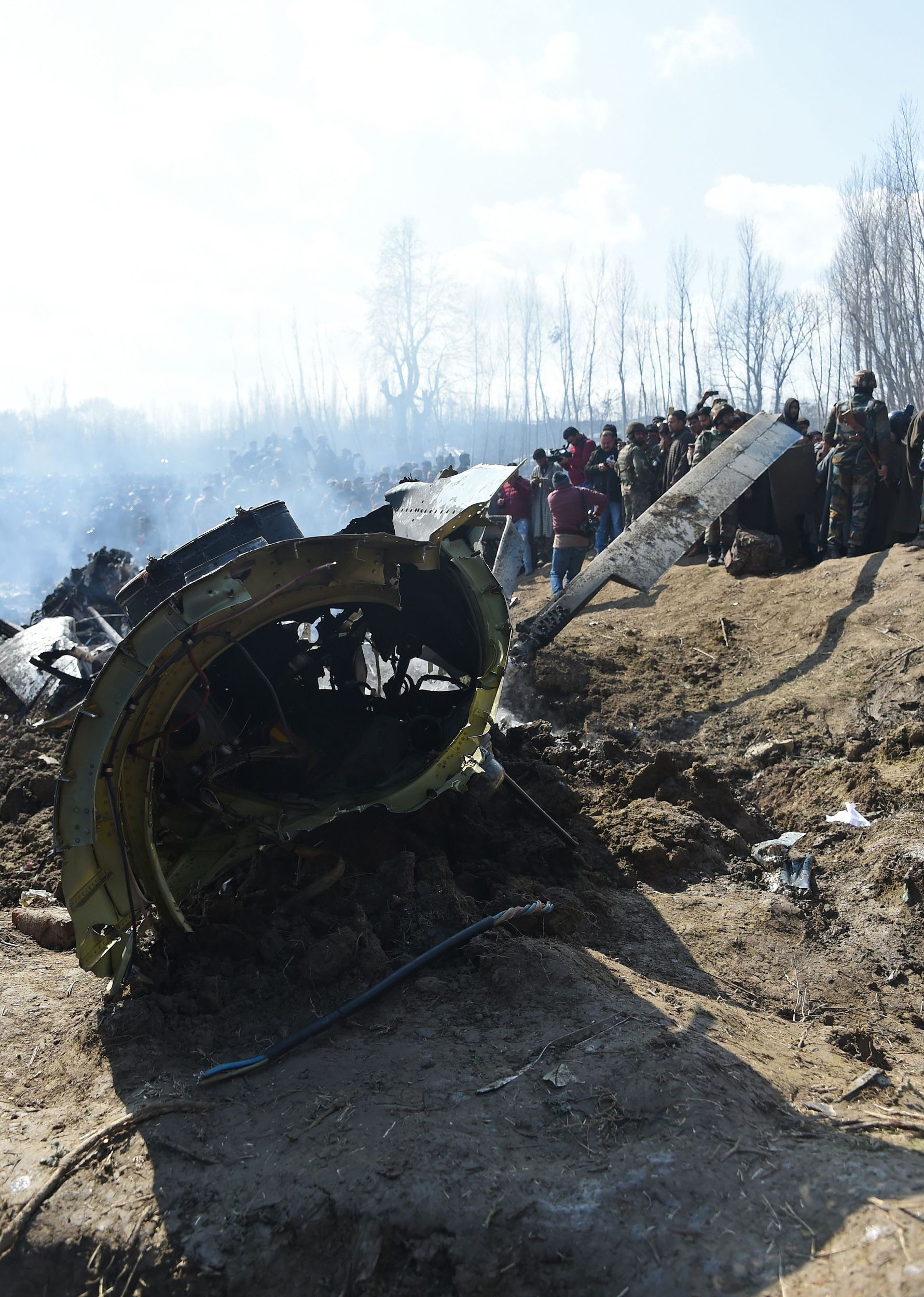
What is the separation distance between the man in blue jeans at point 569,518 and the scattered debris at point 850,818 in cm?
577

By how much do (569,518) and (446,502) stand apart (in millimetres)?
6188

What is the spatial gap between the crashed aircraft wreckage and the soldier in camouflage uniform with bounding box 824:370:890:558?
5699 millimetres

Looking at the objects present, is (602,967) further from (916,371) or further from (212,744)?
(916,371)

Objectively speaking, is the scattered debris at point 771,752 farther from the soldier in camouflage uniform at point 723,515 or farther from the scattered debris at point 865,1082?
the soldier in camouflage uniform at point 723,515

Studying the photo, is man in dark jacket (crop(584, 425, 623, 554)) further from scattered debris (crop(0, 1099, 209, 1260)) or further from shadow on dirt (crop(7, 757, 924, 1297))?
scattered debris (crop(0, 1099, 209, 1260))

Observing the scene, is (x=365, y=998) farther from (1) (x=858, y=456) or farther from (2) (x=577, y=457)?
(2) (x=577, y=457)

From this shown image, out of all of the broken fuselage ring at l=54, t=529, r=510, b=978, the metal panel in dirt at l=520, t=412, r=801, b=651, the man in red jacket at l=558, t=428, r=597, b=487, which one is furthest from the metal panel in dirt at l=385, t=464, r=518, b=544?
the man in red jacket at l=558, t=428, r=597, b=487

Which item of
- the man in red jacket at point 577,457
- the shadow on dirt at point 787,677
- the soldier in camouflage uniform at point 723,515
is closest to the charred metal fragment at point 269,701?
the shadow on dirt at point 787,677

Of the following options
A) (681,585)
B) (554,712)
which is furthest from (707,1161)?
(681,585)

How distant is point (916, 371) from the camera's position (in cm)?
2750

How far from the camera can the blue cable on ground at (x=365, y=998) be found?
333 centimetres

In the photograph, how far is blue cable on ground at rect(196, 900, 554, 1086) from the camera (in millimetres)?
3328

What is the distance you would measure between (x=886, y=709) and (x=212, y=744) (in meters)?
5.01

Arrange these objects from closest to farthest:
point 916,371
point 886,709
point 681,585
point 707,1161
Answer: point 707,1161 → point 886,709 → point 681,585 → point 916,371
